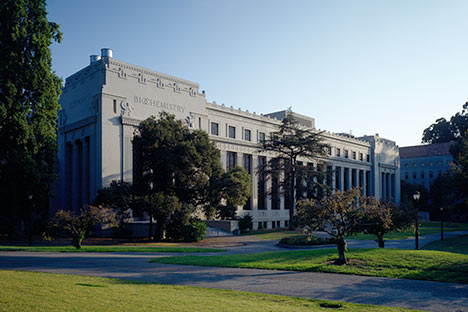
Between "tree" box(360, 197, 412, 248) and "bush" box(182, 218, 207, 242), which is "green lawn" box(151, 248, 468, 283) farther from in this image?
"bush" box(182, 218, 207, 242)

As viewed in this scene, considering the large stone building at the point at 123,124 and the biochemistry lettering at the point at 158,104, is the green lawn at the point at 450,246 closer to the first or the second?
the large stone building at the point at 123,124

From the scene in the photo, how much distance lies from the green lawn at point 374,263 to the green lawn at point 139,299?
5869 millimetres

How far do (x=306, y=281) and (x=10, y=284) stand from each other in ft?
32.1

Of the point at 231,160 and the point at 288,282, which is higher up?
the point at 231,160

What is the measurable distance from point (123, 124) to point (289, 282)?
113 ft

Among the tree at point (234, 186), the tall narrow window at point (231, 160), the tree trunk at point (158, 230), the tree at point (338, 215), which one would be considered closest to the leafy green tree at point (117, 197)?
the tree trunk at point (158, 230)

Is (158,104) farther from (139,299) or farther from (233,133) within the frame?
(139,299)

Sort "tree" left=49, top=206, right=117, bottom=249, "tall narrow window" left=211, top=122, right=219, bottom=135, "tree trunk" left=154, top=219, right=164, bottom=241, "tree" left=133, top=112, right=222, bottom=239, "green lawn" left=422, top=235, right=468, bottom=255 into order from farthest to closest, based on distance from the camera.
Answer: "tall narrow window" left=211, top=122, right=219, bottom=135
"tree trunk" left=154, top=219, right=164, bottom=241
"tree" left=133, top=112, right=222, bottom=239
"green lawn" left=422, top=235, right=468, bottom=255
"tree" left=49, top=206, right=117, bottom=249

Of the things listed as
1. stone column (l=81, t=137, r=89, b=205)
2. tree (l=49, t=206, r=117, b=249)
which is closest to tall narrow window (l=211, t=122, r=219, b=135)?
stone column (l=81, t=137, r=89, b=205)

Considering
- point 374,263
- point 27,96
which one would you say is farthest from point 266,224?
point 374,263

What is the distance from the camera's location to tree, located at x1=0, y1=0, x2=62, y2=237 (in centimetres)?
3381

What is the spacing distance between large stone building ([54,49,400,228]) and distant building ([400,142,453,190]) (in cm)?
6219

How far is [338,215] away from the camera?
63.3 feet

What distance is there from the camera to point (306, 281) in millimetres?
14383
